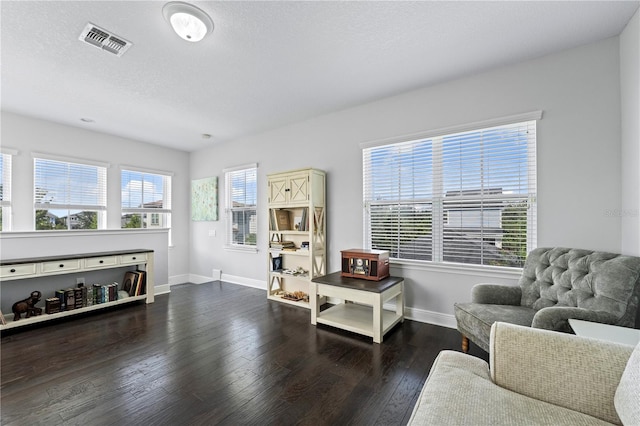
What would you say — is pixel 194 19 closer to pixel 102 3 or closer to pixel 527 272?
pixel 102 3

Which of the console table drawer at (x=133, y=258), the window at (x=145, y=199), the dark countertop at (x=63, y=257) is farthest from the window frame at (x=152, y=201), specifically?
the dark countertop at (x=63, y=257)

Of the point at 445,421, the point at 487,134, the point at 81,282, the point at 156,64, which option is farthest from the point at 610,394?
the point at 81,282

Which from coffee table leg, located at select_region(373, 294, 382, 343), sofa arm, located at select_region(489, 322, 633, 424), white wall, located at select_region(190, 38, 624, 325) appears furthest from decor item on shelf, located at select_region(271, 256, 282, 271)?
sofa arm, located at select_region(489, 322, 633, 424)

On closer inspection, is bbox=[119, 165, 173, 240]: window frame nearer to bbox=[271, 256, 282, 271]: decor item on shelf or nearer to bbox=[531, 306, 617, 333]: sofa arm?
bbox=[271, 256, 282, 271]: decor item on shelf

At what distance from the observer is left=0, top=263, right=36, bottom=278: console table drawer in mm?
2922

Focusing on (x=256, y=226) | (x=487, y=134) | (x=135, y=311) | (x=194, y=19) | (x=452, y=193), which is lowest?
(x=135, y=311)

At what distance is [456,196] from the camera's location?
9.75 ft

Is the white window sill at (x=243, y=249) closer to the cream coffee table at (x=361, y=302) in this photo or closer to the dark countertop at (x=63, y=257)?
the dark countertop at (x=63, y=257)

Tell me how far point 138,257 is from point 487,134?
4680 mm

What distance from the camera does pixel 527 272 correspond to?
2402 millimetres

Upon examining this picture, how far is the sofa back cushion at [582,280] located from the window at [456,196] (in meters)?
0.34

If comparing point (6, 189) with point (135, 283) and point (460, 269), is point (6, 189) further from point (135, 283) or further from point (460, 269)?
point (460, 269)

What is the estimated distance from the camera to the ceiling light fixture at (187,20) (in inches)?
74.6

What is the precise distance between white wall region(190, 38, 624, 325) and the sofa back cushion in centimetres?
30
